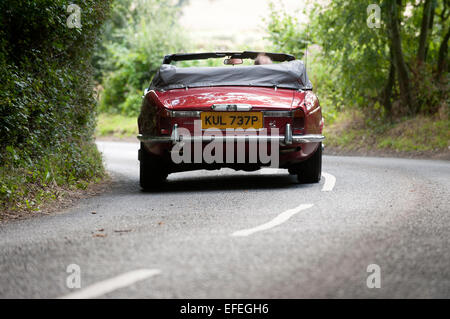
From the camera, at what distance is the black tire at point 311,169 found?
8461mm

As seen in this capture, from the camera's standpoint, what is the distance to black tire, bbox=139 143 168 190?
322 inches

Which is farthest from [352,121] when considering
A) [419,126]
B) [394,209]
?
[394,209]

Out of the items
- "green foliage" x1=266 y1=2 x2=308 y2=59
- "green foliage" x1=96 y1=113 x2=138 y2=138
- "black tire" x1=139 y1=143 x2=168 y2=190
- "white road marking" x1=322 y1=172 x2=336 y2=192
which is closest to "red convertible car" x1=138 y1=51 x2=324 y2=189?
"black tire" x1=139 y1=143 x2=168 y2=190

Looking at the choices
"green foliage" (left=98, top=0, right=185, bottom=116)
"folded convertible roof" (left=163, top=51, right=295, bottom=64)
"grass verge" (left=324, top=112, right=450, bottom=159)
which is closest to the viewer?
"folded convertible roof" (left=163, top=51, right=295, bottom=64)

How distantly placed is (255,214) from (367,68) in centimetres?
1220

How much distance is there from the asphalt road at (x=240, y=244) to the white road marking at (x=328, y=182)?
0.16 ft

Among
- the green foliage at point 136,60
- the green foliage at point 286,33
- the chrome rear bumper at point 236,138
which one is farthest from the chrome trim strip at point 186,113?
the green foliage at point 136,60

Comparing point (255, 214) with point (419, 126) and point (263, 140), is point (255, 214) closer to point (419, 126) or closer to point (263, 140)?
point (263, 140)

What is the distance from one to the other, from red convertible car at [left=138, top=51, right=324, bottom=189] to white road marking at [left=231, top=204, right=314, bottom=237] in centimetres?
148

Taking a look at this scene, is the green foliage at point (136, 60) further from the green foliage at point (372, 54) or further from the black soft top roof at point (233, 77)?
the black soft top roof at point (233, 77)

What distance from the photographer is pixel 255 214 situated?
6.04m

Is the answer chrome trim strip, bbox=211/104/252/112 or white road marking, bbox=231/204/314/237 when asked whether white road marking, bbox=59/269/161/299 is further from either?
chrome trim strip, bbox=211/104/252/112

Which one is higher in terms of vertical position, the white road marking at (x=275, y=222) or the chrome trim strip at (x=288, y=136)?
the chrome trim strip at (x=288, y=136)

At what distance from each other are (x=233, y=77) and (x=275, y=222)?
3277 millimetres
